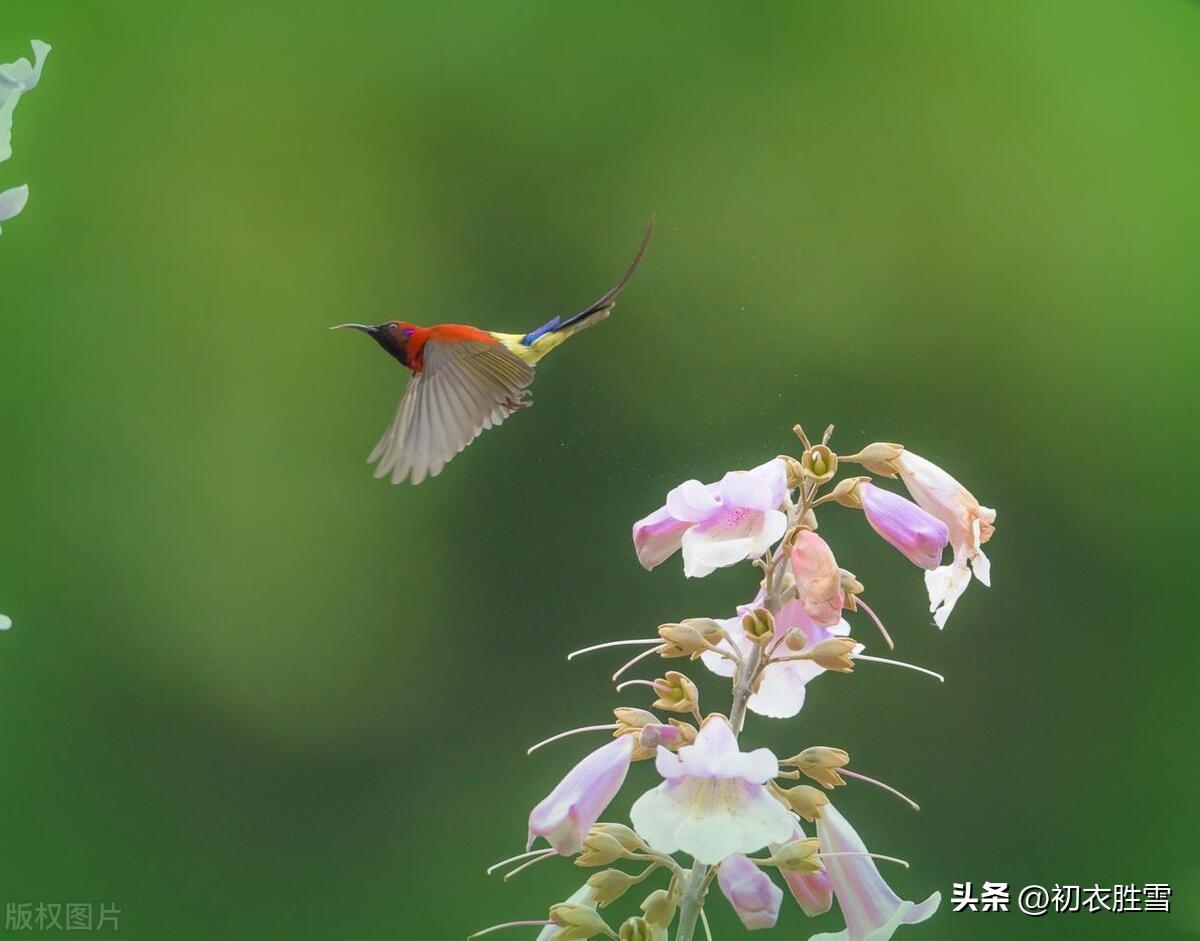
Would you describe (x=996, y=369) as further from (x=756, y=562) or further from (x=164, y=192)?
(x=756, y=562)

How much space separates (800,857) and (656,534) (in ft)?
0.65

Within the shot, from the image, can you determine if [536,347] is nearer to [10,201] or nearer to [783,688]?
[783,688]

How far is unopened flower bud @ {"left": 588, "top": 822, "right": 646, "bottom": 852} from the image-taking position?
0.78 m

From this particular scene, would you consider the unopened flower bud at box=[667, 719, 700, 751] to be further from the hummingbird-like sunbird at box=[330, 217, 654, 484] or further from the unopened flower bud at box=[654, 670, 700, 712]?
the hummingbird-like sunbird at box=[330, 217, 654, 484]

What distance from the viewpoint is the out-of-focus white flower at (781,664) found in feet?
2.72

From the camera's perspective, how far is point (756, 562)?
0.83 m

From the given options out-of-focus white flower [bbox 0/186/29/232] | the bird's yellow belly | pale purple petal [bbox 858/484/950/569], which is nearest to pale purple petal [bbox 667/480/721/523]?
pale purple petal [bbox 858/484/950/569]

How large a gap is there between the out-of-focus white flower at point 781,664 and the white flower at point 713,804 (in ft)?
0.30

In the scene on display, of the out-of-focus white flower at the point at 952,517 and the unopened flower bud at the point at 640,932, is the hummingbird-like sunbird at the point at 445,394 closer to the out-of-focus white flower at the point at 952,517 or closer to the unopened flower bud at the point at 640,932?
the out-of-focus white flower at the point at 952,517

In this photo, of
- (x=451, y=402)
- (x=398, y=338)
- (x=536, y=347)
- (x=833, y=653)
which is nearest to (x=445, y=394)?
(x=451, y=402)

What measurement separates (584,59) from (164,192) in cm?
91

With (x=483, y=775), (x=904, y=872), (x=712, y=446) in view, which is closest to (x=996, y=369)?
(x=712, y=446)

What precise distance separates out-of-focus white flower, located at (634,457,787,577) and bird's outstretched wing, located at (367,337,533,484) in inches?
Result: 30.2

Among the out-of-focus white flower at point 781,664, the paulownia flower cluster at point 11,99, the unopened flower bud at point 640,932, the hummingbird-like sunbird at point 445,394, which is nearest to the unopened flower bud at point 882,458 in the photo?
the out-of-focus white flower at point 781,664
